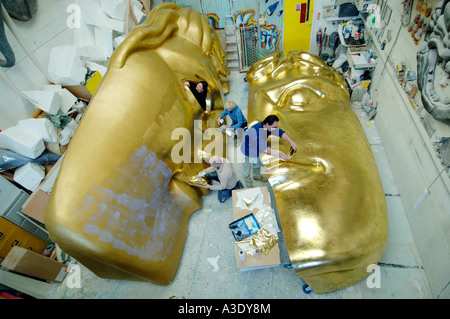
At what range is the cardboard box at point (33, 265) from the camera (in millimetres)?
2844

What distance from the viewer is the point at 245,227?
2705 millimetres

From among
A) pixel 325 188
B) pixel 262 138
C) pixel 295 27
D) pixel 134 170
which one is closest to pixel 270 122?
pixel 262 138

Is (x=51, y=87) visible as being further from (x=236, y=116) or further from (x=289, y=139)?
(x=289, y=139)

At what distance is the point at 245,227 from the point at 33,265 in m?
2.54

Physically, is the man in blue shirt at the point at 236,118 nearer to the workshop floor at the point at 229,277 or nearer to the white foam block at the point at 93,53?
the workshop floor at the point at 229,277

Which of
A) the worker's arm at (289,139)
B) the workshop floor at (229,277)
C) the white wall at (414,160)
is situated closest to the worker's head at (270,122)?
the worker's arm at (289,139)

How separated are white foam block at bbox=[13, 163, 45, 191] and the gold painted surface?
3029 millimetres

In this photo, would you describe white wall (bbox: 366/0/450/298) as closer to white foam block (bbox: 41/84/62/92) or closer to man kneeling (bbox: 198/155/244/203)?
man kneeling (bbox: 198/155/244/203)

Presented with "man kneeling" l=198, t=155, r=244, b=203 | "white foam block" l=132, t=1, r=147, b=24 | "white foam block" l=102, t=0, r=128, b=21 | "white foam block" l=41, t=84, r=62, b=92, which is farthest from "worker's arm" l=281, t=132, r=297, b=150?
"white foam block" l=132, t=1, r=147, b=24

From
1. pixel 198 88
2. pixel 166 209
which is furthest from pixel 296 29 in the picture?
pixel 166 209

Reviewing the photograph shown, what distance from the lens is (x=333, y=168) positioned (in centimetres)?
263

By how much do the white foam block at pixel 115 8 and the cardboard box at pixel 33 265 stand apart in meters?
4.25

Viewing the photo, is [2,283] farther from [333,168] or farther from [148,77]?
[333,168]

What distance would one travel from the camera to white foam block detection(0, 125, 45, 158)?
3.16 meters
